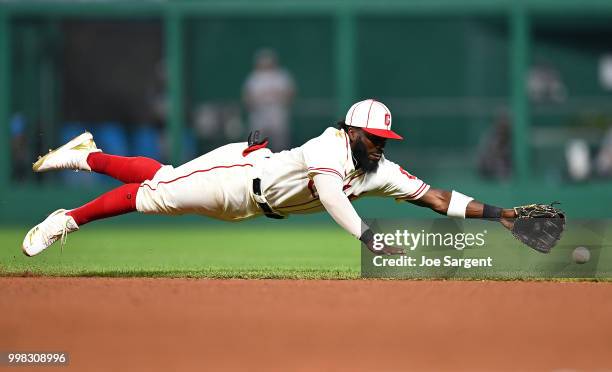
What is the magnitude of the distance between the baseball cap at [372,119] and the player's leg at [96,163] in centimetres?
170

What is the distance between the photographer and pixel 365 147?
825 cm

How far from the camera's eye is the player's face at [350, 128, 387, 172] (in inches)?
323

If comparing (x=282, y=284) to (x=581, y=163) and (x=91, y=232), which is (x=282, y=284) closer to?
(x=91, y=232)

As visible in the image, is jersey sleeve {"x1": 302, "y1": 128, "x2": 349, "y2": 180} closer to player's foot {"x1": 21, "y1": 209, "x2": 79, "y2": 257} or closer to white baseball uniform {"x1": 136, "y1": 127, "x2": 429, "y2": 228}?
white baseball uniform {"x1": 136, "y1": 127, "x2": 429, "y2": 228}

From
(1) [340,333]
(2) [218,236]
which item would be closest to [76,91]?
(2) [218,236]

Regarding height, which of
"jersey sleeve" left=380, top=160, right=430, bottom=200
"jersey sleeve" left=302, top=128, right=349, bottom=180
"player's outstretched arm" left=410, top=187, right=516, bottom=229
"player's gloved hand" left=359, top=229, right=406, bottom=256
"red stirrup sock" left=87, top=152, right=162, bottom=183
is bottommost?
"player's gloved hand" left=359, top=229, right=406, bottom=256

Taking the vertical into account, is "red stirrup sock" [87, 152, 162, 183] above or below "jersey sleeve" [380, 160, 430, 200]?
above

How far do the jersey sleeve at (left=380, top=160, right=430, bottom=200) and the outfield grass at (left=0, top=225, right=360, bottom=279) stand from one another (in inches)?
30.6

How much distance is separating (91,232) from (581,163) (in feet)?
24.0

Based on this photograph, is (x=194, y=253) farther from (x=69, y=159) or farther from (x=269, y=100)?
(x=269, y=100)

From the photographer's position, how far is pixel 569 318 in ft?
23.6

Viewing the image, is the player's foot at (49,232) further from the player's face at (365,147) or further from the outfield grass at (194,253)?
the player's face at (365,147)

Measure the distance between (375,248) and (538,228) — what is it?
1.30 meters

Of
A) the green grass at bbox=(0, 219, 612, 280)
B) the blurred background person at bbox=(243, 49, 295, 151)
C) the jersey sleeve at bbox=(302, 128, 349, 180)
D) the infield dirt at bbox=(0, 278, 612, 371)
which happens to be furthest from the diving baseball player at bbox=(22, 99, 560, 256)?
the blurred background person at bbox=(243, 49, 295, 151)
